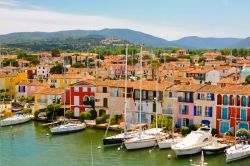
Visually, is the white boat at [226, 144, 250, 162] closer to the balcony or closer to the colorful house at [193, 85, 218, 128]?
the colorful house at [193, 85, 218, 128]

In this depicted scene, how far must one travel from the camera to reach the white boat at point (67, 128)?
46156 millimetres

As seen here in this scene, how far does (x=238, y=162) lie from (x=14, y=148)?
19.7 metres

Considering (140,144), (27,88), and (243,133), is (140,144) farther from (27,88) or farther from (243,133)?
(27,88)

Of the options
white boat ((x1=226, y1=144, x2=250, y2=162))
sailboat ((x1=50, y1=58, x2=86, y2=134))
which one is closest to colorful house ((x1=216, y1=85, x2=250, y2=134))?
white boat ((x1=226, y1=144, x2=250, y2=162))

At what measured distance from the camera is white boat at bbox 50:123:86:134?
4616cm

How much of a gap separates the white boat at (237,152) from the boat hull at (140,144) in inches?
281

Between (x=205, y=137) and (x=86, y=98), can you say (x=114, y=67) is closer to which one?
(x=86, y=98)

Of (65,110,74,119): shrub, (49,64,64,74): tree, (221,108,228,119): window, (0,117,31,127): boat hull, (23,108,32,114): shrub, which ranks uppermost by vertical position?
(49,64,64,74): tree

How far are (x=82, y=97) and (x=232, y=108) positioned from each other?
19.1 meters

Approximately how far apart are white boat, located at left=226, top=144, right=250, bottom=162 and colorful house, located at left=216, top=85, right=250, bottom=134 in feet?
16.6

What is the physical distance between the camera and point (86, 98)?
173 ft

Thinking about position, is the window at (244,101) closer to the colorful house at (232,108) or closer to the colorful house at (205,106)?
the colorful house at (232,108)

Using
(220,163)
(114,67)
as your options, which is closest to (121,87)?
(220,163)

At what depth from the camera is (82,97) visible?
53.1 meters
